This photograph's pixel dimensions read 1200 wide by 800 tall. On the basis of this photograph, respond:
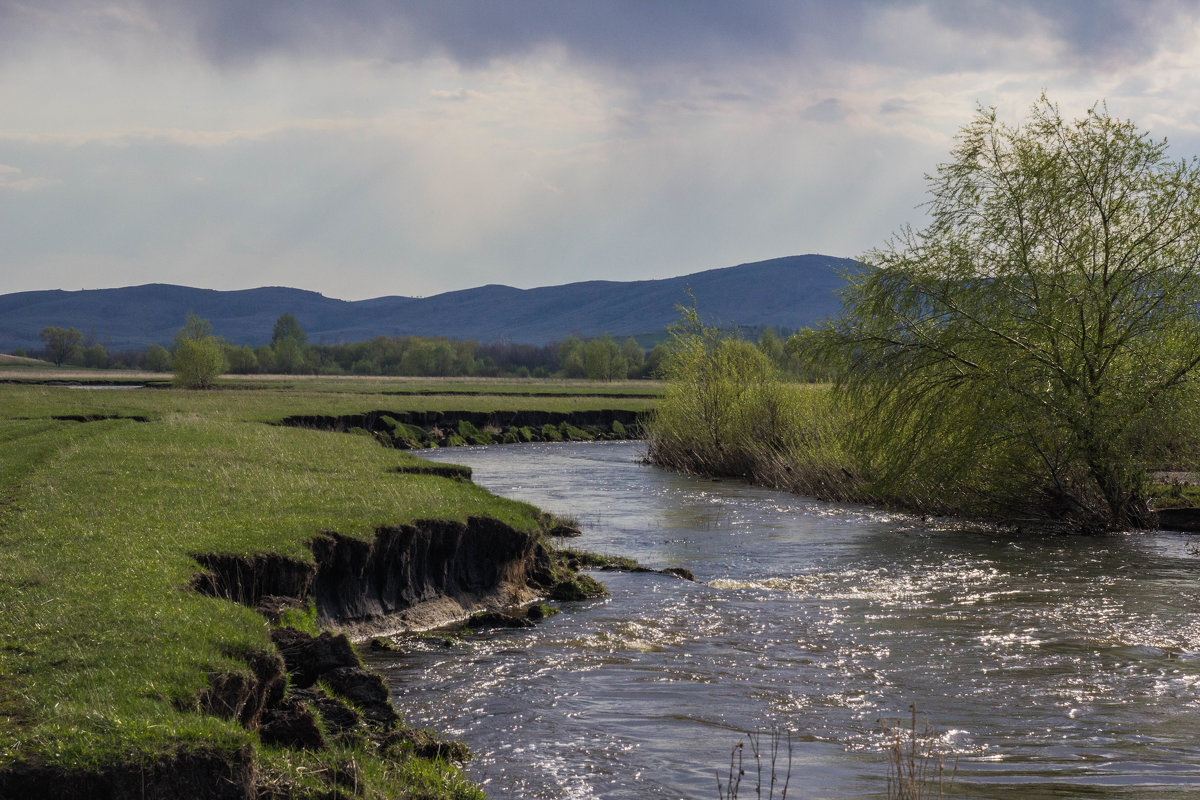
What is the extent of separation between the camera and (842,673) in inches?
468

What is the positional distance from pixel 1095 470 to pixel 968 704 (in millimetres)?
14309

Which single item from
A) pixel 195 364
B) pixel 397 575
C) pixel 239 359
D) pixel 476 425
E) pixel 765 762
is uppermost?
pixel 239 359

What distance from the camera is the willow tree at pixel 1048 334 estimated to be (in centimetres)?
2189

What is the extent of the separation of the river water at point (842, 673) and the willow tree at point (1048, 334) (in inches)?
97.7

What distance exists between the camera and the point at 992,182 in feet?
76.9

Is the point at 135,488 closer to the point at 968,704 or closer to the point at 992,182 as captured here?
the point at 968,704

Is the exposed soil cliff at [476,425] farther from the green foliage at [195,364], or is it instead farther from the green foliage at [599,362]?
the green foliage at [599,362]

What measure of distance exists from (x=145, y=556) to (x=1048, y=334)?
1933 centimetres

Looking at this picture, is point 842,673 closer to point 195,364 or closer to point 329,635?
point 329,635

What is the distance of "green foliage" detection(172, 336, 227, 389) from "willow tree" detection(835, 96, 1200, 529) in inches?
2825

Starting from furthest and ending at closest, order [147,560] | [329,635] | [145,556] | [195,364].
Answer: [195,364] < [145,556] < [147,560] < [329,635]

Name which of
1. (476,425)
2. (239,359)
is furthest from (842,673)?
(239,359)

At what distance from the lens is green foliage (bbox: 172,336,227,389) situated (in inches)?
3292

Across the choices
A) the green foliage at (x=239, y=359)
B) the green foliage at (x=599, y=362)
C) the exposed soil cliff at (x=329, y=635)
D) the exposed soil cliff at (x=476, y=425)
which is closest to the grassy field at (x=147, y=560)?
the exposed soil cliff at (x=329, y=635)
